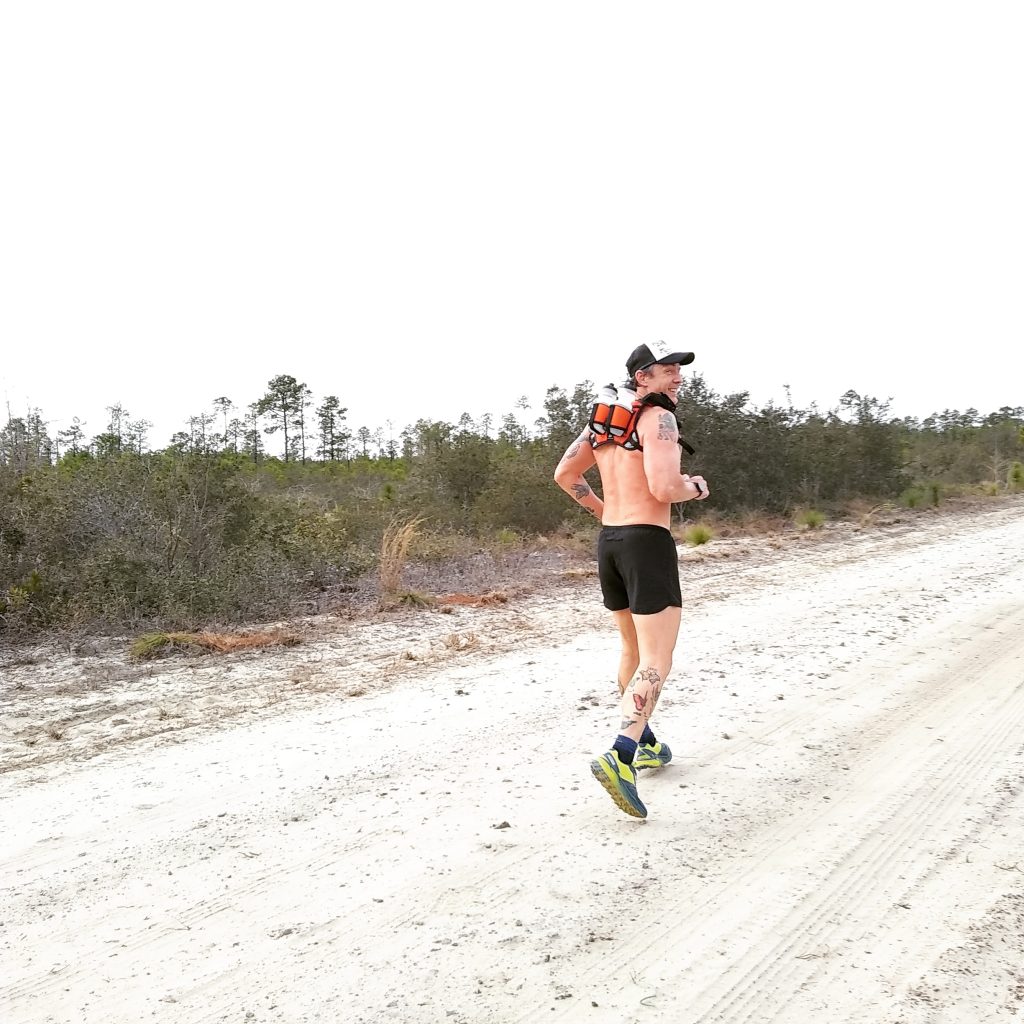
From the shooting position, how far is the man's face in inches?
139

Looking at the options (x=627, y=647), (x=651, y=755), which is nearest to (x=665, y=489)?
(x=627, y=647)

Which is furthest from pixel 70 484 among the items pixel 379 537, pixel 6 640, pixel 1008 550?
pixel 1008 550

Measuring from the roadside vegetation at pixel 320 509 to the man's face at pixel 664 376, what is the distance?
4900 millimetres

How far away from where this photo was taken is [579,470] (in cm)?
401

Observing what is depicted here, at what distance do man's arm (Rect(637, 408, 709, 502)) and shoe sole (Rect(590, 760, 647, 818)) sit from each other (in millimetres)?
1118

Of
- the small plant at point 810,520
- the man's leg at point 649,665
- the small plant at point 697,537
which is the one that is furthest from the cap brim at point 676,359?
the small plant at point 810,520

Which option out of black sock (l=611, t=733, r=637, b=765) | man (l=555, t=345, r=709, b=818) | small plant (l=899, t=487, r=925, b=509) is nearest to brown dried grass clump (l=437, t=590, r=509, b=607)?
man (l=555, t=345, r=709, b=818)

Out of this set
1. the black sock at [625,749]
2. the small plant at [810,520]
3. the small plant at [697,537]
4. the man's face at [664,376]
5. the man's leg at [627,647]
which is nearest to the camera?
the black sock at [625,749]

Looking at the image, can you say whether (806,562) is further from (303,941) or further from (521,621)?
(303,941)

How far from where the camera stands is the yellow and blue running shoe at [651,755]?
3.91 m

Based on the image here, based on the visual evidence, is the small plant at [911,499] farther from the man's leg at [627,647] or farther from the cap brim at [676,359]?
the cap brim at [676,359]

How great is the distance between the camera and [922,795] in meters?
3.64

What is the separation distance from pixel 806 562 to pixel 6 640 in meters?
9.77

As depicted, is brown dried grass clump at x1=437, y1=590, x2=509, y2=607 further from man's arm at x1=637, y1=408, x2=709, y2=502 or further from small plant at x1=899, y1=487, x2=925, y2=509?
small plant at x1=899, y1=487, x2=925, y2=509
